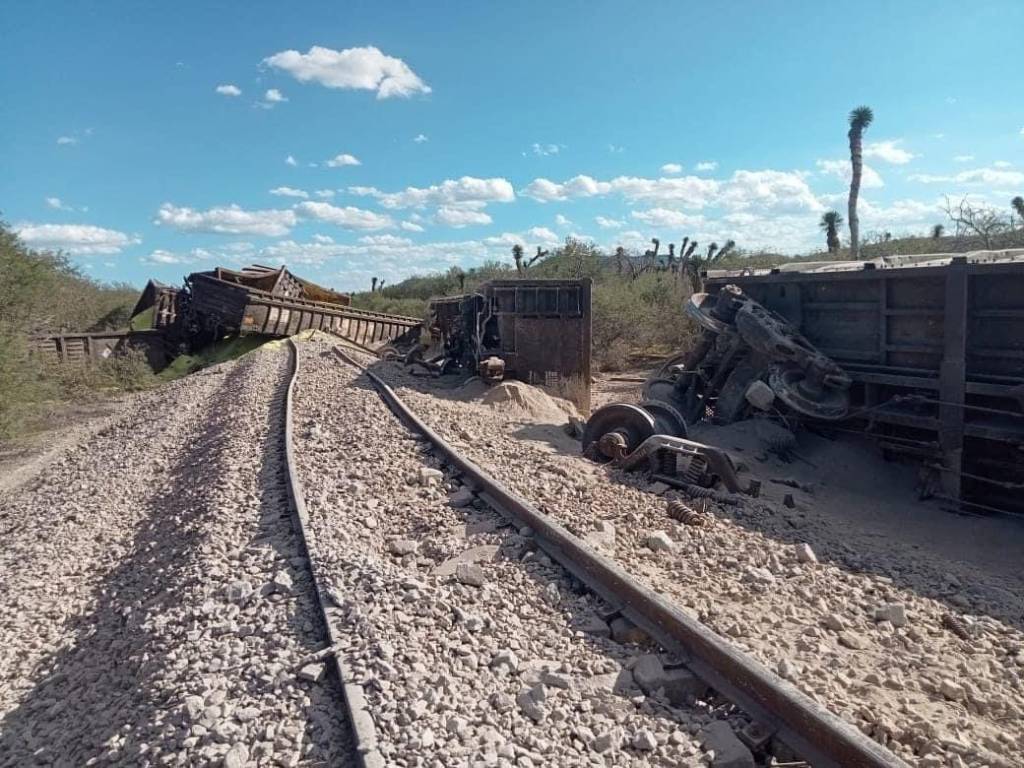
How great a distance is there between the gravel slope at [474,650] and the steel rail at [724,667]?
15 centimetres

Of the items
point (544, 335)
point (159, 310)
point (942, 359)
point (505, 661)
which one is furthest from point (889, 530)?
point (159, 310)

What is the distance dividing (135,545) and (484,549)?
3430 millimetres

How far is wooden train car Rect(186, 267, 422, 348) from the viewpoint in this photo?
22.6 metres

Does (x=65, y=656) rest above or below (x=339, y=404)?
below

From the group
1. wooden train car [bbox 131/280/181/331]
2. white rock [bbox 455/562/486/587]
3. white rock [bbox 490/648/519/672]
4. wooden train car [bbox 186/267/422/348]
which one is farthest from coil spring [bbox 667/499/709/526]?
wooden train car [bbox 131/280/181/331]

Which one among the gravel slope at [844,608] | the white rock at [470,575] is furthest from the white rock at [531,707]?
the white rock at [470,575]

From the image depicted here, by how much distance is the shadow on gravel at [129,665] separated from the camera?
3390 mm

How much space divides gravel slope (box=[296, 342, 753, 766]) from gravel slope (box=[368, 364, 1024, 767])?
0.68 m

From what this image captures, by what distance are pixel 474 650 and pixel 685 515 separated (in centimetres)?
253

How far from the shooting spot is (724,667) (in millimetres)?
3271

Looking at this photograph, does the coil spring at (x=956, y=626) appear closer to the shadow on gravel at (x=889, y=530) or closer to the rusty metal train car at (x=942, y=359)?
the shadow on gravel at (x=889, y=530)

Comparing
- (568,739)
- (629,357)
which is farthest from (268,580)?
(629,357)

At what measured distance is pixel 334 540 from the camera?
521cm

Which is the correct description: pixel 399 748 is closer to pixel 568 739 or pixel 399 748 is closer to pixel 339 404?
pixel 568 739
